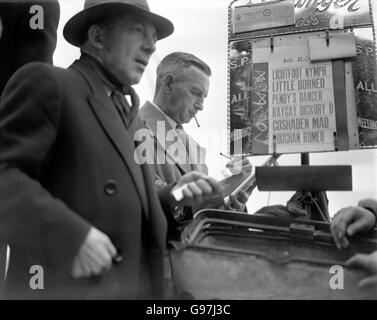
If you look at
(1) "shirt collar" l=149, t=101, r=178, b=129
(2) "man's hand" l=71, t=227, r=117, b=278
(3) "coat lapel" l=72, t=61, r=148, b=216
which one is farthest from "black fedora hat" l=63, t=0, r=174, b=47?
(2) "man's hand" l=71, t=227, r=117, b=278

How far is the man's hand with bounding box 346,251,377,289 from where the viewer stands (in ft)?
4.87

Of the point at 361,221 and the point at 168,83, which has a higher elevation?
the point at 168,83

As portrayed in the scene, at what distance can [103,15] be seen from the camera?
162 cm

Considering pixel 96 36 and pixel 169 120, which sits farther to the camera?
pixel 169 120

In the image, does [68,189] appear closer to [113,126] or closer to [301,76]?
[113,126]

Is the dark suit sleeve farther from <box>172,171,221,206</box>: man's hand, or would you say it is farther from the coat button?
<box>172,171,221,206</box>: man's hand

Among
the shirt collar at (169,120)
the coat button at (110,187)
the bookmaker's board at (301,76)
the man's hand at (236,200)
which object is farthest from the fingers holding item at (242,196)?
the coat button at (110,187)

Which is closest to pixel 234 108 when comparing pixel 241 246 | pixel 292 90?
pixel 292 90

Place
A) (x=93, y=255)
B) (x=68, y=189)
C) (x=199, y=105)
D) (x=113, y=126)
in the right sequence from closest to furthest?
(x=93, y=255) < (x=68, y=189) < (x=113, y=126) < (x=199, y=105)

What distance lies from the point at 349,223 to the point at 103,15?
0.98m

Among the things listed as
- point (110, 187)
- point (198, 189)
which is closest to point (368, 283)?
point (198, 189)
